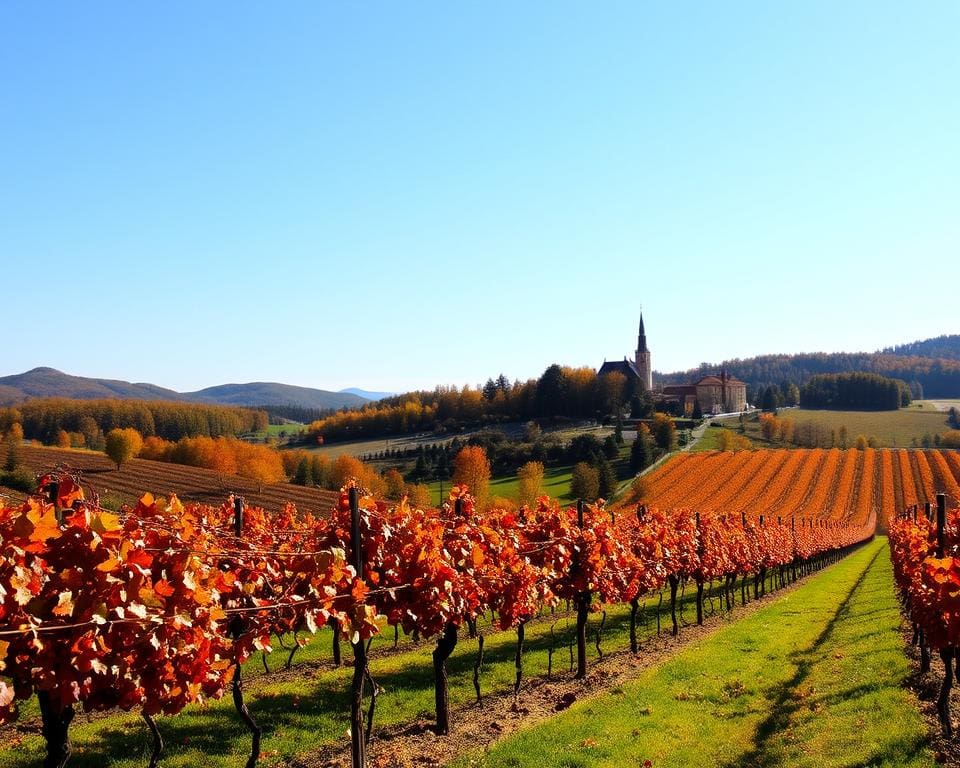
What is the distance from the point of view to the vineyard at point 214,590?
5434mm

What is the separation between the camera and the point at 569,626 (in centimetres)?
2081

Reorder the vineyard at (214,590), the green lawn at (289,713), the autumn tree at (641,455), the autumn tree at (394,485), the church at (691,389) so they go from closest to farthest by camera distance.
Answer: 1. the vineyard at (214,590)
2. the green lawn at (289,713)
3. the autumn tree at (394,485)
4. the autumn tree at (641,455)
5. the church at (691,389)

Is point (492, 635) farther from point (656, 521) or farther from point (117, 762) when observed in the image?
point (117, 762)

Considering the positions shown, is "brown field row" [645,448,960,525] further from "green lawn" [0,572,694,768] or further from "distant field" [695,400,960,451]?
"green lawn" [0,572,694,768]

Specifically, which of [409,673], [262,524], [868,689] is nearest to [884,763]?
[868,689]

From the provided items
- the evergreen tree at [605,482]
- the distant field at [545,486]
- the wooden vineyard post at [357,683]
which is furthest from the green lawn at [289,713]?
the evergreen tree at [605,482]

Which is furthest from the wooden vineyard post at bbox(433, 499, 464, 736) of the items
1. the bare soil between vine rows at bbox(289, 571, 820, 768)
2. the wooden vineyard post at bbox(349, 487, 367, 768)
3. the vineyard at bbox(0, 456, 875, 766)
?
the wooden vineyard post at bbox(349, 487, 367, 768)

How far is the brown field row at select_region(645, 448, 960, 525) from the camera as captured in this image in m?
74.1

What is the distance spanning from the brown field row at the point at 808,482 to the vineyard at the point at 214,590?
61.5 metres

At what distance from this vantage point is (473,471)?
83625mm

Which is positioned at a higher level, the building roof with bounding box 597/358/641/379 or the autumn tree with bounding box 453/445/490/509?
the building roof with bounding box 597/358/641/379

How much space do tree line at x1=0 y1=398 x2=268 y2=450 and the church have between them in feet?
293

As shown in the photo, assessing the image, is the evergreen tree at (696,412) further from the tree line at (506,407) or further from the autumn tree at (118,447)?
the autumn tree at (118,447)

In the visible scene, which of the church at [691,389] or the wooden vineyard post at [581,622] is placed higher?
the church at [691,389]
